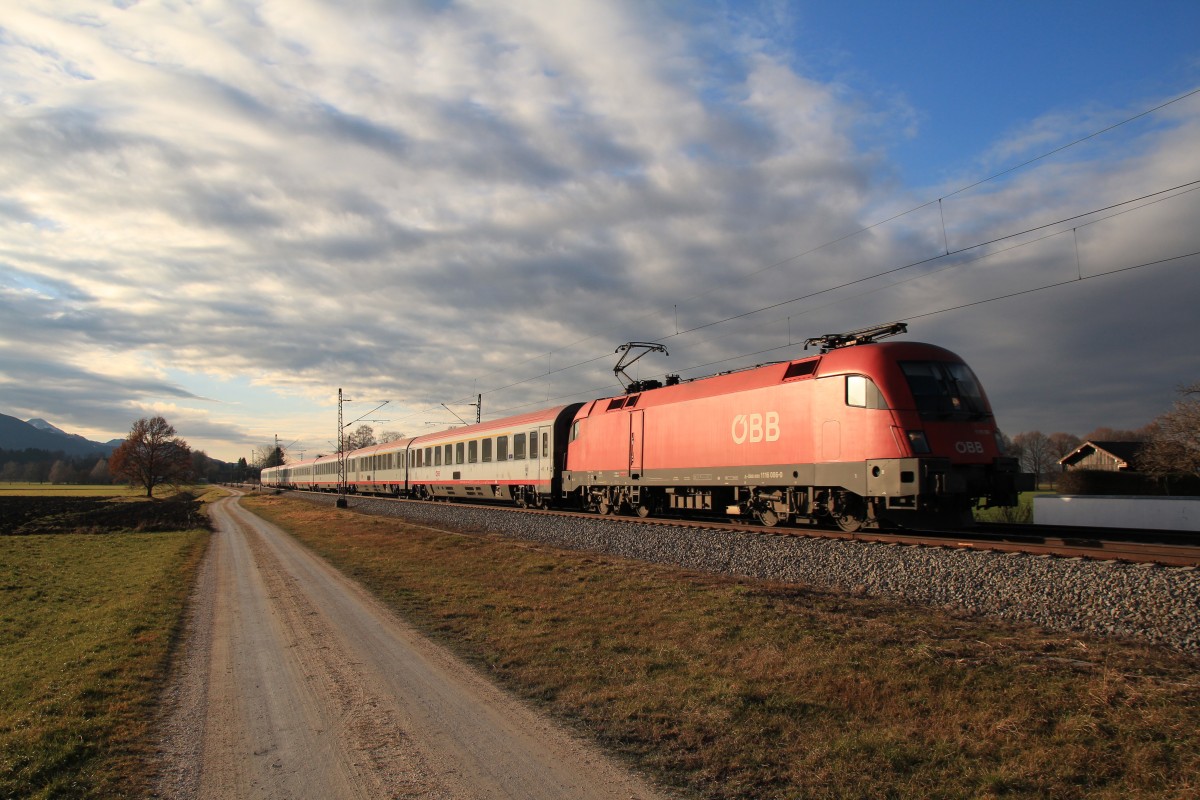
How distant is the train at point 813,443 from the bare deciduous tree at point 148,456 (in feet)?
267

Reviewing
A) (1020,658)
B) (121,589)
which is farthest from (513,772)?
(121,589)

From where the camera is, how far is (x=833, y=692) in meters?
5.75

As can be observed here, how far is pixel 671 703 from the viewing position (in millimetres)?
5684

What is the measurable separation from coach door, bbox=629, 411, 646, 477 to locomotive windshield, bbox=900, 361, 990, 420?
8.77 meters

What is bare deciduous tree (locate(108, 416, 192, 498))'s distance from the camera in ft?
278

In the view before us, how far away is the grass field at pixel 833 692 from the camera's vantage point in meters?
4.24

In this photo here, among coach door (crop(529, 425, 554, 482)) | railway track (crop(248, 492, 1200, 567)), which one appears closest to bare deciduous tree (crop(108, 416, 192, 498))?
coach door (crop(529, 425, 554, 482))

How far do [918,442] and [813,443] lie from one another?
84.3 inches

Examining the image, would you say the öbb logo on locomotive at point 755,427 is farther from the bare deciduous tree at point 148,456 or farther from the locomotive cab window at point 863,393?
the bare deciduous tree at point 148,456

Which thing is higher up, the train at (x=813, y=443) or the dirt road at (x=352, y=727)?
the train at (x=813, y=443)

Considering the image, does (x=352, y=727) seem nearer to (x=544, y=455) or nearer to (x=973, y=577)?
(x=973, y=577)

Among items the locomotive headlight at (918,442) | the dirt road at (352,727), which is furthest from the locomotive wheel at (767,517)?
the dirt road at (352,727)

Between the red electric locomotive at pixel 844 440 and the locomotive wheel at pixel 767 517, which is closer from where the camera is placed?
the red electric locomotive at pixel 844 440

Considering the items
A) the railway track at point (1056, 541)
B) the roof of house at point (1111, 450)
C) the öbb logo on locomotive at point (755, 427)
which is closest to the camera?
the railway track at point (1056, 541)
